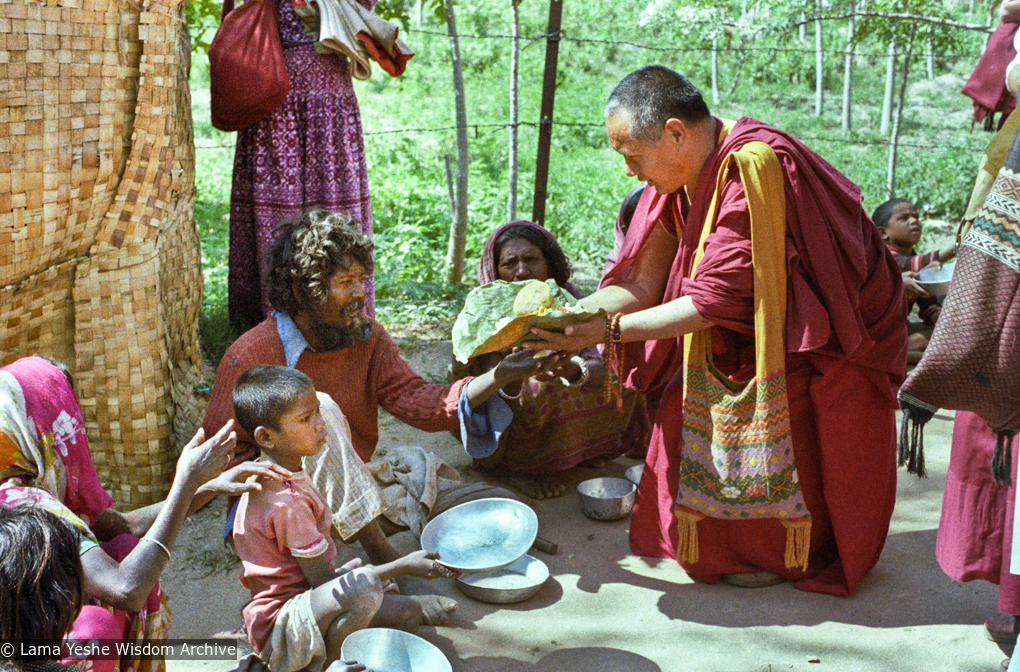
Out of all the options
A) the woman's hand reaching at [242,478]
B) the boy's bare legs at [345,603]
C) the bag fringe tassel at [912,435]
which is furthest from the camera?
the boy's bare legs at [345,603]

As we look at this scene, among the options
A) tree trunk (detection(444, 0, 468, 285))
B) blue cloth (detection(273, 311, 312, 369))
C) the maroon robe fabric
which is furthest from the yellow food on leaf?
tree trunk (detection(444, 0, 468, 285))

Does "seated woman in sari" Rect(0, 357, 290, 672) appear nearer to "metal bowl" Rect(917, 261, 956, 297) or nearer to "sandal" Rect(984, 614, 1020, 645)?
"sandal" Rect(984, 614, 1020, 645)

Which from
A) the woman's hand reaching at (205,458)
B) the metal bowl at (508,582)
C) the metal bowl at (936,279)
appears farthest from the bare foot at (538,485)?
the metal bowl at (936,279)

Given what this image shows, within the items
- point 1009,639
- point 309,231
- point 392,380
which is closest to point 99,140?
point 309,231

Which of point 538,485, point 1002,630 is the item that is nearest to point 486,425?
point 538,485

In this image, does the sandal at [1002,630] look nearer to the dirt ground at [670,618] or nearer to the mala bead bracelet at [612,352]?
the dirt ground at [670,618]

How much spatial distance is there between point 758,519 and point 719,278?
3.15 ft

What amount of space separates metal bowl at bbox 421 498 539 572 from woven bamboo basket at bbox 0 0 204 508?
131cm

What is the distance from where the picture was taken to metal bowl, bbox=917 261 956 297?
526 centimetres

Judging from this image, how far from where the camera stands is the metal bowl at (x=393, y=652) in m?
2.56

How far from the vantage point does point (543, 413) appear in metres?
4.03

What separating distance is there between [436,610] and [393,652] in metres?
0.34

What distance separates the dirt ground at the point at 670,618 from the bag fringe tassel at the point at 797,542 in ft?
0.56

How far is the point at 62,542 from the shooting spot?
5.48 ft
